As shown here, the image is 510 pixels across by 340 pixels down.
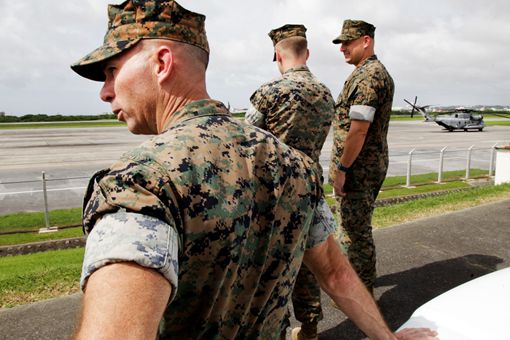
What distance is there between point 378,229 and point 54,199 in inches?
318

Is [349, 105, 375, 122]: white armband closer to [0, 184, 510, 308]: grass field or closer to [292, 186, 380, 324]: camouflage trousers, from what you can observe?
[292, 186, 380, 324]: camouflage trousers

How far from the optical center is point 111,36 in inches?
48.4

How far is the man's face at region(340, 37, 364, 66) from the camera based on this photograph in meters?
3.70

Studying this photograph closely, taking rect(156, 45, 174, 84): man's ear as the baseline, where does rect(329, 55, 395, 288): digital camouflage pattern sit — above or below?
below

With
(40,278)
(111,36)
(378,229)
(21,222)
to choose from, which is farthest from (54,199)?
(111,36)

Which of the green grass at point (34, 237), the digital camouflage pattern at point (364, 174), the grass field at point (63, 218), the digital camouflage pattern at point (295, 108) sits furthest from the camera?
the grass field at point (63, 218)

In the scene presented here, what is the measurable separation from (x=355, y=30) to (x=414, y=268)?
2674 mm

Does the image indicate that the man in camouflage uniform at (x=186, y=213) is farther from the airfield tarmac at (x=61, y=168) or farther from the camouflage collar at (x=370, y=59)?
the airfield tarmac at (x=61, y=168)

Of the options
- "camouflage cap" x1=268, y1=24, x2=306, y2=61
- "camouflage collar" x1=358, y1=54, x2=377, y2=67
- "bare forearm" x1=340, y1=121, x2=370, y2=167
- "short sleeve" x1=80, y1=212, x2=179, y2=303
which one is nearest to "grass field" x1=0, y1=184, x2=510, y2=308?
"bare forearm" x1=340, y1=121, x2=370, y2=167

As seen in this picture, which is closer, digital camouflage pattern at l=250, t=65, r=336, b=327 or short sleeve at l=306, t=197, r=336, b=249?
short sleeve at l=306, t=197, r=336, b=249

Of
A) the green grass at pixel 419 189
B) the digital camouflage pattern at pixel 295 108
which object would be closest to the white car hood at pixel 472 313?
the digital camouflage pattern at pixel 295 108

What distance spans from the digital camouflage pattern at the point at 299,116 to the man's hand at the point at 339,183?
66cm

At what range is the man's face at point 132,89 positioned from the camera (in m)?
1.20

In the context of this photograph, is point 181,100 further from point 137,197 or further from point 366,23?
point 366,23
